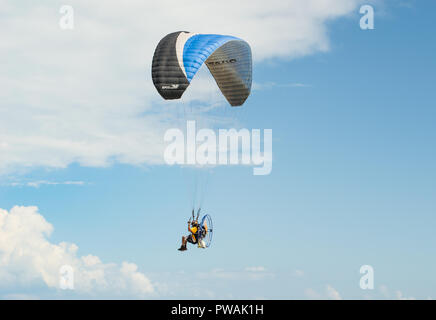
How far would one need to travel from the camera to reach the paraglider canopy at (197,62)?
116ft

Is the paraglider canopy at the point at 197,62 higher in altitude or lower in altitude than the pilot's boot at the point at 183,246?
higher

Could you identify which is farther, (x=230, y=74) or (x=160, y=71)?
(x=230, y=74)

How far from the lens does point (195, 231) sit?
36250mm

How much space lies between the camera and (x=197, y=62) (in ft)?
116

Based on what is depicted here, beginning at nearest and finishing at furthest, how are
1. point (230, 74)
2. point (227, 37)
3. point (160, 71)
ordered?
point (160, 71), point (227, 37), point (230, 74)

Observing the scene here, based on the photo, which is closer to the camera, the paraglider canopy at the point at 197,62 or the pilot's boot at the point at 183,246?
the paraglider canopy at the point at 197,62

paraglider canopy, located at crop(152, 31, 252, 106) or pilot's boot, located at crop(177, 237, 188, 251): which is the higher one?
paraglider canopy, located at crop(152, 31, 252, 106)

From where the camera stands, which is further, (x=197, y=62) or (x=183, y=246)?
(x=183, y=246)

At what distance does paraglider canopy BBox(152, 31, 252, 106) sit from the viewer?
35344 millimetres

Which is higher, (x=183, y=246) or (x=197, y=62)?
(x=197, y=62)
